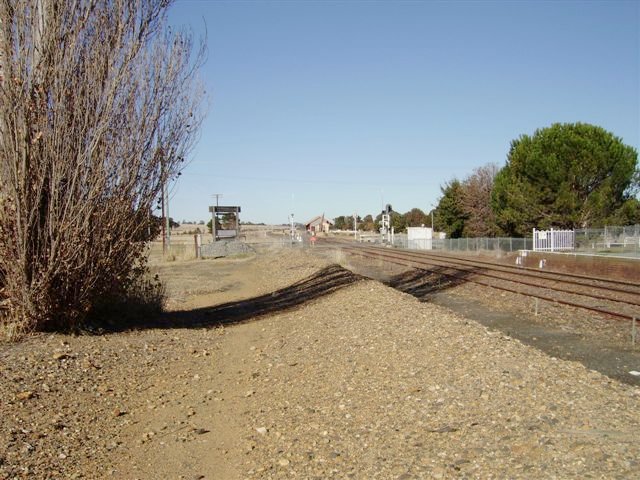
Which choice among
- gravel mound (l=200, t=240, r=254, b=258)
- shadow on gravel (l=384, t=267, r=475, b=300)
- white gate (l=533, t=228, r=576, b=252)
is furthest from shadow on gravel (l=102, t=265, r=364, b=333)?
gravel mound (l=200, t=240, r=254, b=258)

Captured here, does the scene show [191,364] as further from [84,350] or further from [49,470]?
[49,470]

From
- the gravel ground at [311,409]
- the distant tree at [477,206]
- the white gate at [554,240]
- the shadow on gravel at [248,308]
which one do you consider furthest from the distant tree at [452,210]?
the gravel ground at [311,409]

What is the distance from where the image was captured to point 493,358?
7023mm

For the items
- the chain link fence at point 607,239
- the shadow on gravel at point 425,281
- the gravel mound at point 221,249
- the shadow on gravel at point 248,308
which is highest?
the chain link fence at point 607,239

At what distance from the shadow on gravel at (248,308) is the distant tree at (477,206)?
4499cm

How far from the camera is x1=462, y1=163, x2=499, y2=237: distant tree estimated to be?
62.4 metres

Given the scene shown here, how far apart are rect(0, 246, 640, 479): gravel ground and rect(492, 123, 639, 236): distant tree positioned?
37945 millimetres

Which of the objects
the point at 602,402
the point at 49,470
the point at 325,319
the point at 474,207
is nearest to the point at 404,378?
the point at 602,402

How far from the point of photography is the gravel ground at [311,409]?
14.0 ft

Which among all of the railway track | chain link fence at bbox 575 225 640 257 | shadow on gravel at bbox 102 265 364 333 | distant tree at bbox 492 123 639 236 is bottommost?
the railway track

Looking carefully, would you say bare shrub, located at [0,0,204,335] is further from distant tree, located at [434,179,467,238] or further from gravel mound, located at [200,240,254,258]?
distant tree, located at [434,179,467,238]

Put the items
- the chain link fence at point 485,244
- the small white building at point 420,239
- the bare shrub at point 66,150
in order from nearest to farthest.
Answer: the bare shrub at point 66,150 < the chain link fence at point 485,244 < the small white building at point 420,239

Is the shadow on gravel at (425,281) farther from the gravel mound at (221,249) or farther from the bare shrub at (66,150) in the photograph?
the gravel mound at (221,249)

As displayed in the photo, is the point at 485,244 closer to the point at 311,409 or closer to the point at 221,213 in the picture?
the point at 221,213
